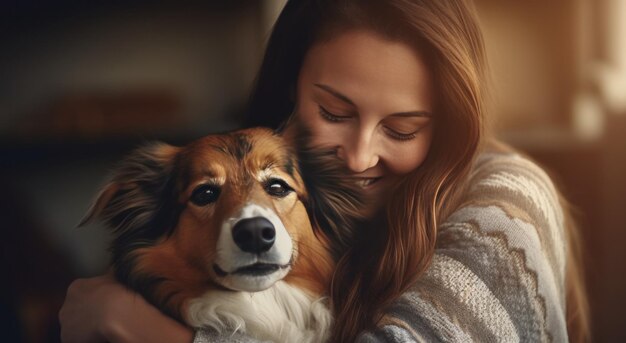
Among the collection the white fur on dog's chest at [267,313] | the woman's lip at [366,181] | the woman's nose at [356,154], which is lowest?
the white fur on dog's chest at [267,313]

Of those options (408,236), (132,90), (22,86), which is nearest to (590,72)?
(408,236)

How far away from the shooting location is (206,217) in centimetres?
60

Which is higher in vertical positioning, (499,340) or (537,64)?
(537,64)

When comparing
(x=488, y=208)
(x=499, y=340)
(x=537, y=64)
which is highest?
(x=537, y=64)

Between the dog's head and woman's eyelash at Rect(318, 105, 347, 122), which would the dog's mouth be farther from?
woman's eyelash at Rect(318, 105, 347, 122)

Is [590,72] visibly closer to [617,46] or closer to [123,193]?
[617,46]

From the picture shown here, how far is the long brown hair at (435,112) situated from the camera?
2.22ft

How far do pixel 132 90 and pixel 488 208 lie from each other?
0.39m

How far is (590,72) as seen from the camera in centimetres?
95

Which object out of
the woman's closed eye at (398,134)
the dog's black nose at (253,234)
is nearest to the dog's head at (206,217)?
the dog's black nose at (253,234)

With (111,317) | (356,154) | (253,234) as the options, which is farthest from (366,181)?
(111,317)

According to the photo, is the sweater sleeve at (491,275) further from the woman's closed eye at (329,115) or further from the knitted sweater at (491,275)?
the woman's closed eye at (329,115)

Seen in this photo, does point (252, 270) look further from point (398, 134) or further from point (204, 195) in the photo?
point (398, 134)

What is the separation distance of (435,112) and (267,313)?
0.27 metres
